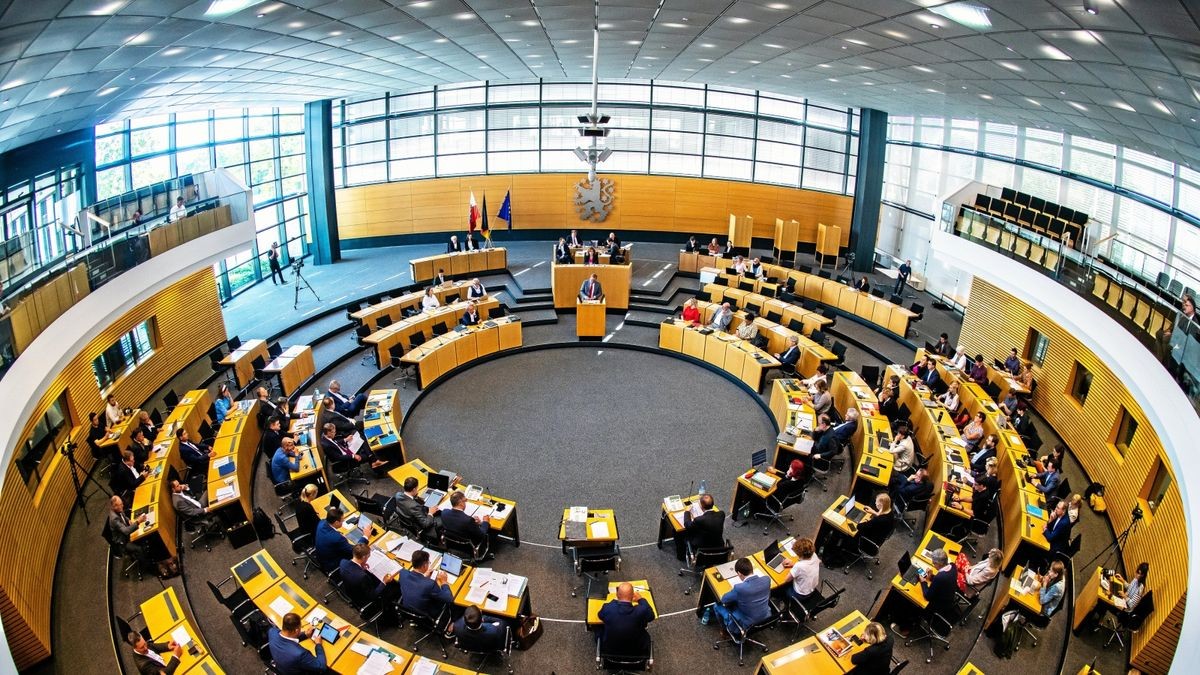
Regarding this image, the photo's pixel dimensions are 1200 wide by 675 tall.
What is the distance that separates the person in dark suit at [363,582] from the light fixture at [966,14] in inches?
315

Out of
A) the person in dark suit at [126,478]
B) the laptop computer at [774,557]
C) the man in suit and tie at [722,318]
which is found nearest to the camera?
the laptop computer at [774,557]

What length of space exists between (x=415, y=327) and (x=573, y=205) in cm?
915

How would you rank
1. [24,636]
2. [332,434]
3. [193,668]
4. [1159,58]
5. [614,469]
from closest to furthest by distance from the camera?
[1159,58] < [193,668] < [24,636] < [332,434] < [614,469]

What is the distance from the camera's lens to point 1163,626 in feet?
22.6

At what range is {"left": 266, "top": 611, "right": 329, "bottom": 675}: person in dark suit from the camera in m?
6.04

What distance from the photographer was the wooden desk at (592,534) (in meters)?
8.19

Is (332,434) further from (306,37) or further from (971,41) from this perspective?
(971,41)

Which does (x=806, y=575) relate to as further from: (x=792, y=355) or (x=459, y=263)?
(x=459, y=263)

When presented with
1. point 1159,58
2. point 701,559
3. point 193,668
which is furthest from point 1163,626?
Answer: point 193,668

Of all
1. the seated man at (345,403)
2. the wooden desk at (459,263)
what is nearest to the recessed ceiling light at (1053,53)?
the seated man at (345,403)

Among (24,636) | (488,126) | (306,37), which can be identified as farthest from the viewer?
(488,126)

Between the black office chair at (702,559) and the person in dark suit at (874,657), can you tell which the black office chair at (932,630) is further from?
the black office chair at (702,559)

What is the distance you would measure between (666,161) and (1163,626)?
17729 millimetres

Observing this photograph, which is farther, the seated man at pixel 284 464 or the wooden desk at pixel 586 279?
the wooden desk at pixel 586 279
